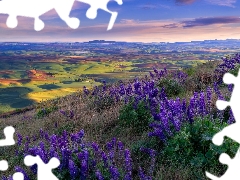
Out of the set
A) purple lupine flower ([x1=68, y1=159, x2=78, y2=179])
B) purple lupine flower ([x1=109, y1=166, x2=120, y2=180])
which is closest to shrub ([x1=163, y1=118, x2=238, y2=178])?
purple lupine flower ([x1=109, y1=166, x2=120, y2=180])

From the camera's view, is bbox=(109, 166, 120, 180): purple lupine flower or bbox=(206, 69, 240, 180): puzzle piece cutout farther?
bbox=(109, 166, 120, 180): purple lupine flower

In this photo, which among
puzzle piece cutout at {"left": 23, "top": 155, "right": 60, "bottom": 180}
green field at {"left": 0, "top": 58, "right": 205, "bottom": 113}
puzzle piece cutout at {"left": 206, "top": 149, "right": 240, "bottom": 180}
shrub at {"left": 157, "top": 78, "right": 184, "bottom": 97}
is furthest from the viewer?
green field at {"left": 0, "top": 58, "right": 205, "bottom": 113}

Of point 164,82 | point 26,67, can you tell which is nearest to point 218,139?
point 164,82

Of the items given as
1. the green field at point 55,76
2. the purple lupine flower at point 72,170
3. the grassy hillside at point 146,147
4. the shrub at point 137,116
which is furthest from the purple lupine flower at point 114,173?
the green field at point 55,76

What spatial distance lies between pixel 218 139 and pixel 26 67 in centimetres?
11060

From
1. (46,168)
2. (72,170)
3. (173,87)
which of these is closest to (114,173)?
(72,170)

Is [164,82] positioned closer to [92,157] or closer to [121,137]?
[121,137]

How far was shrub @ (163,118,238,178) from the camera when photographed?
443 cm

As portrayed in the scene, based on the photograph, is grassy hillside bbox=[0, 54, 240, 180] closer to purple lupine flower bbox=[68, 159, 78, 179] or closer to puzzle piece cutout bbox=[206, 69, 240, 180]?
purple lupine flower bbox=[68, 159, 78, 179]

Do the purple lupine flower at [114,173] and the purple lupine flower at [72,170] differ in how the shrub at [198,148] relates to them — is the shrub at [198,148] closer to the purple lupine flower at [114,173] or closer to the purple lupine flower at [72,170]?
the purple lupine flower at [114,173]

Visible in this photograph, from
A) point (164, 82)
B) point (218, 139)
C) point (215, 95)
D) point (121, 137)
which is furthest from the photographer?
point (164, 82)

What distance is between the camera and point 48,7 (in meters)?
5.32

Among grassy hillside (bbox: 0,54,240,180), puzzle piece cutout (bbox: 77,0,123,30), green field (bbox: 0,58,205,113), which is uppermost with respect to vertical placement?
puzzle piece cutout (bbox: 77,0,123,30)

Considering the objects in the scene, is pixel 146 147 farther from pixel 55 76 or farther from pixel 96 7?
pixel 55 76
